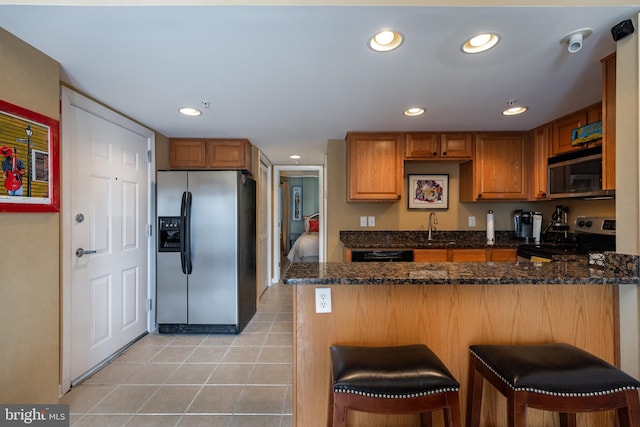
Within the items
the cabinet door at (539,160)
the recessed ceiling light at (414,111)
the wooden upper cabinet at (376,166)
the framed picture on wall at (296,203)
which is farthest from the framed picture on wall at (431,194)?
the framed picture on wall at (296,203)

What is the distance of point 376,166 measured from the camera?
301 cm

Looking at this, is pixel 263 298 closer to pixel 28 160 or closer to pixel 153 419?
pixel 153 419

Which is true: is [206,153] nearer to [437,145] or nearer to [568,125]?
[437,145]

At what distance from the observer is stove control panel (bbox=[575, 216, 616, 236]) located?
2.46 metres

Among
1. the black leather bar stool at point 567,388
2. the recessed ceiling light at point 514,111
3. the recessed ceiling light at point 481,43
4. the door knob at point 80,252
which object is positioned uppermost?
the recessed ceiling light at point 514,111

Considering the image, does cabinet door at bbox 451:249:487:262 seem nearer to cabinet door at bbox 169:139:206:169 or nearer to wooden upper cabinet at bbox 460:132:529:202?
wooden upper cabinet at bbox 460:132:529:202

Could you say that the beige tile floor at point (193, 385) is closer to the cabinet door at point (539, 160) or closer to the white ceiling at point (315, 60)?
the white ceiling at point (315, 60)

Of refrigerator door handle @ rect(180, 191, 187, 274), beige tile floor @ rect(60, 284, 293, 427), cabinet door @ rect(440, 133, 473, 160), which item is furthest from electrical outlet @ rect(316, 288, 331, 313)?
cabinet door @ rect(440, 133, 473, 160)

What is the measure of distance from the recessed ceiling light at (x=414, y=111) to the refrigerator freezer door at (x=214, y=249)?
1.73 m

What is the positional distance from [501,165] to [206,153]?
325cm

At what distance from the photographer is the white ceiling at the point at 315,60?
121cm

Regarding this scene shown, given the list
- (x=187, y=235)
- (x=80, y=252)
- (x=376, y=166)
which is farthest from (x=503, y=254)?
(x=80, y=252)

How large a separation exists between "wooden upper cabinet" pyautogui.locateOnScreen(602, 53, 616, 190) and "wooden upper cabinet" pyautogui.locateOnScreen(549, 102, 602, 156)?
974 mm

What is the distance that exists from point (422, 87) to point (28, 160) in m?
2.33
